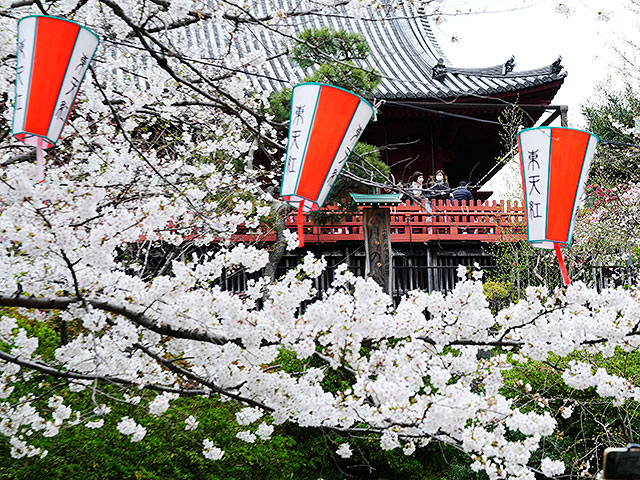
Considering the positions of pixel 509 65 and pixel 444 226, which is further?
pixel 509 65

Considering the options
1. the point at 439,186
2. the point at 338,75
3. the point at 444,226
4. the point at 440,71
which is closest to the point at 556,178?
the point at 338,75

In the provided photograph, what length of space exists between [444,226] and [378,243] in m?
3.19

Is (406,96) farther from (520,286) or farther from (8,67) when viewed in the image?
(8,67)

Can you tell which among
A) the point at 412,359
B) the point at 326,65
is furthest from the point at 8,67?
the point at 326,65

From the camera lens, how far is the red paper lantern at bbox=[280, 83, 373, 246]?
3.03 m

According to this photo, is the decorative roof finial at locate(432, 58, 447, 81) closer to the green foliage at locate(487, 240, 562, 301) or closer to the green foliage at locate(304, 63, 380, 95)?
the green foliage at locate(487, 240, 562, 301)

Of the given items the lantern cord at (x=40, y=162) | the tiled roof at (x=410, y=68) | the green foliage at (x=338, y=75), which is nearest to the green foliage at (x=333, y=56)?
the green foliage at (x=338, y=75)

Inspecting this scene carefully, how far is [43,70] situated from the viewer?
2723 mm

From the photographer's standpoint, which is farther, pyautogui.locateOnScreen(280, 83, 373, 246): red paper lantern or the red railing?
the red railing

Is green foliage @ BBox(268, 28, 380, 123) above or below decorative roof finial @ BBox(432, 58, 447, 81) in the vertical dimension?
below

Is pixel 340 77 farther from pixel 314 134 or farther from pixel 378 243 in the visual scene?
pixel 314 134

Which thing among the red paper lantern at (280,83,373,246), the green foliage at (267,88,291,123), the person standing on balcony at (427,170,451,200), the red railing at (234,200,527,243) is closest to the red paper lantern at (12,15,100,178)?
the red paper lantern at (280,83,373,246)

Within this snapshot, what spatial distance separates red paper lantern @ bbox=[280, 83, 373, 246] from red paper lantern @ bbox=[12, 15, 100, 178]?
113 cm

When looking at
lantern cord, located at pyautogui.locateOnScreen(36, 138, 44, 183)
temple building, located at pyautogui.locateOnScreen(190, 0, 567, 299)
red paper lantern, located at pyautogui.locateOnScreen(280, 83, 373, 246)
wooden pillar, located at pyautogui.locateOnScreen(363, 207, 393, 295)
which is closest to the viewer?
lantern cord, located at pyautogui.locateOnScreen(36, 138, 44, 183)
